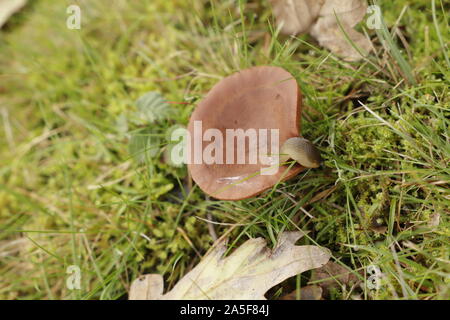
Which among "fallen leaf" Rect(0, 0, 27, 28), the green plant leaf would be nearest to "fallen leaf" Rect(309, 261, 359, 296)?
the green plant leaf

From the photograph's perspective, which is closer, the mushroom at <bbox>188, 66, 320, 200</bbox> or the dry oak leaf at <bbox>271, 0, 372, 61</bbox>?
the mushroom at <bbox>188, 66, 320, 200</bbox>

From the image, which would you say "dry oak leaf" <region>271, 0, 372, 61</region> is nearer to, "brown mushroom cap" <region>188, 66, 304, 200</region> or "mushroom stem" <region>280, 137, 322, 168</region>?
"brown mushroom cap" <region>188, 66, 304, 200</region>

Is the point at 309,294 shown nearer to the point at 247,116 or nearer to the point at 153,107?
the point at 247,116

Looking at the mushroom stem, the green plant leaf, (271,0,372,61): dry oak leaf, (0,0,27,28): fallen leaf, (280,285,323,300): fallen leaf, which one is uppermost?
(0,0,27,28): fallen leaf

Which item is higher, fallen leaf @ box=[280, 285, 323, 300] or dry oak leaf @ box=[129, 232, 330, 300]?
dry oak leaf @ box=[129, 232, 330, 300]

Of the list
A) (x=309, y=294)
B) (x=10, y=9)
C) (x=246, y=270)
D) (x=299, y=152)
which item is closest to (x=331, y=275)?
(x=309, y=294)
